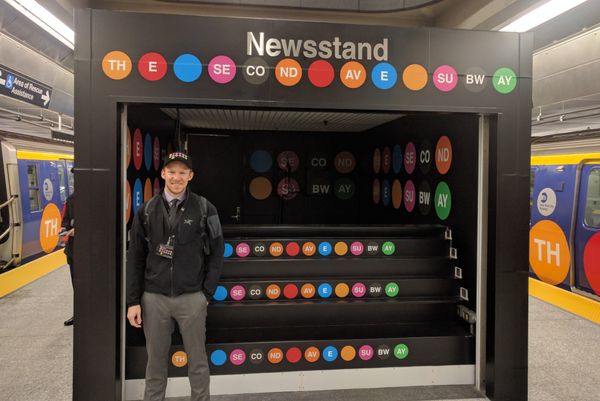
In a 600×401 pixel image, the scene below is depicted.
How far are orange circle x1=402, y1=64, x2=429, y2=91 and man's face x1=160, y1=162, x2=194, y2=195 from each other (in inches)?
57.4

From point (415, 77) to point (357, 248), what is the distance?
1.24 m

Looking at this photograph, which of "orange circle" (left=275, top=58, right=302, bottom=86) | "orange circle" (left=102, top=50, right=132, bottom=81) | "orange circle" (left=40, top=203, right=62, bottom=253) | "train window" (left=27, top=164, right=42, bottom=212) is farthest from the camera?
"orange circle" (left=40, top=203, right=62, bottom=253)

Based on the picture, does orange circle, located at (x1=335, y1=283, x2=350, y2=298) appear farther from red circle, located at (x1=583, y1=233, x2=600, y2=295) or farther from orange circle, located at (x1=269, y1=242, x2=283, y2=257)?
red circle, located at (x1=583, y1=233, x2=600, y2=295)

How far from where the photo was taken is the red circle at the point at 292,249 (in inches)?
127

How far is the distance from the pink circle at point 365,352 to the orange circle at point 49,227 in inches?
241

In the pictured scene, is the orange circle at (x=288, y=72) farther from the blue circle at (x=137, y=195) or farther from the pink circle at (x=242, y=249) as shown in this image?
the blue circle at (x=137, y=195)

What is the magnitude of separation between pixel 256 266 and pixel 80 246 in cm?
113

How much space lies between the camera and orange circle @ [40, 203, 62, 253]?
7297mm

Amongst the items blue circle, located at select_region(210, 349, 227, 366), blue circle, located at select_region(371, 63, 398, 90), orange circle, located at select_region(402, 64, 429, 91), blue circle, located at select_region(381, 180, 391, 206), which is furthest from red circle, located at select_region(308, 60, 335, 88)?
blue circle, located at select_region(381, 180, 391, 206)

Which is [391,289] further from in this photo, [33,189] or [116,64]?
[33,189]

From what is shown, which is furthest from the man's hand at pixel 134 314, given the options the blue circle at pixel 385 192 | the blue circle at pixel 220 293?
the blue circle at pixel 385 192

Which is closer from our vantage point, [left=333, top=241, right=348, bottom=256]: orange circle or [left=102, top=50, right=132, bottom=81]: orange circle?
[left=102, top=50, right=132, bottom=81]: orange circle

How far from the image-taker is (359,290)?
3250 millimetres

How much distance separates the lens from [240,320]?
3.19 m
